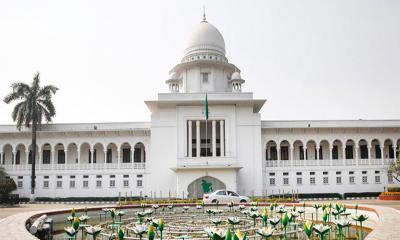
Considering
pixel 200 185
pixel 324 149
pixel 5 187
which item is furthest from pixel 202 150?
pixel 5 187

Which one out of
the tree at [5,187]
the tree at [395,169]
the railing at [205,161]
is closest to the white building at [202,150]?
the railing at [205,161]

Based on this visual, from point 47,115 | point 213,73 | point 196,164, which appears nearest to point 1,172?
point 47,115

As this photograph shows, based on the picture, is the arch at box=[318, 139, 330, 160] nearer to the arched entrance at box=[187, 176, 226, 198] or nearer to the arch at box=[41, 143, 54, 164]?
the arched entrance at box=[187, 176, 226, 198]

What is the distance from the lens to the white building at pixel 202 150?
38.8 m

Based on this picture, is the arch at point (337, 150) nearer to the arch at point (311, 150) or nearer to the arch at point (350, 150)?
the arch at point (350, 150)

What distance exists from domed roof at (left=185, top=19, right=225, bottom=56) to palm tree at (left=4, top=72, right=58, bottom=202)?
14.9 metres

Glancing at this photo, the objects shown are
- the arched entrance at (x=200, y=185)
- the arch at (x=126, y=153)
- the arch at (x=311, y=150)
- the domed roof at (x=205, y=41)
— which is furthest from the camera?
the domed roof at (x=205, y=41)

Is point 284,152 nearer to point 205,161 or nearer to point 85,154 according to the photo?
point 205,161

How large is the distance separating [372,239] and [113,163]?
116 ft

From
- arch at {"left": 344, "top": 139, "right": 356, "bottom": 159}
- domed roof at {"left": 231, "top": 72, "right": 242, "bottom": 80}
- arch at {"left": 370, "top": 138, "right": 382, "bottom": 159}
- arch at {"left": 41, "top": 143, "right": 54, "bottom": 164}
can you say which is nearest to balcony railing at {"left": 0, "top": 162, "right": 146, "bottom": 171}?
arch at {"left": 41, "top": 143, "right": 54, "bottom": 164}

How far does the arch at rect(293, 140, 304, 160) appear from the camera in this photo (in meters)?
43.3

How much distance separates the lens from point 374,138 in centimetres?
4184

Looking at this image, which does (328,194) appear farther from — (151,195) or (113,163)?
(113,163)

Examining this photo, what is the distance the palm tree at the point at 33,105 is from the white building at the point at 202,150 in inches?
85.4
